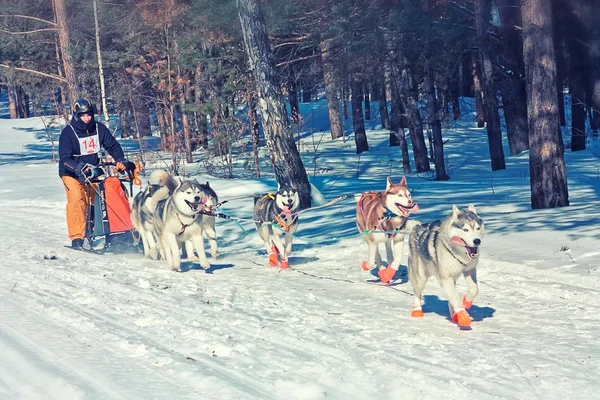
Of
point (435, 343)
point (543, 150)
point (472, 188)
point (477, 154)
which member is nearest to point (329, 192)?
point (472, 188)

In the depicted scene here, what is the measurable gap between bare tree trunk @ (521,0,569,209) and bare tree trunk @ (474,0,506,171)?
8.68m

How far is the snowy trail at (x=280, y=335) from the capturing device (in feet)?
14.8

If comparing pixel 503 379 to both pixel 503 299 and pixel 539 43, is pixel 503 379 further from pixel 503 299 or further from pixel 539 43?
pixel 539 43

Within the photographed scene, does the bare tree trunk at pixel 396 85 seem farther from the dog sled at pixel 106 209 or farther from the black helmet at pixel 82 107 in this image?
the black helmet at pixel 82 107

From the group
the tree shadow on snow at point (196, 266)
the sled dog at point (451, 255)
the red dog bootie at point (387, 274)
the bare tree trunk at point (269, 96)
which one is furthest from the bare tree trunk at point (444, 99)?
the sled dog at point (451, 255)

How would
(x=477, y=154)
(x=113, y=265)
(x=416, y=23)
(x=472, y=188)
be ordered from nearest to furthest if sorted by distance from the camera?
(x=113, y=265) < (x=472, y=188) < (x=416, y=23) < (x=477, y=154)

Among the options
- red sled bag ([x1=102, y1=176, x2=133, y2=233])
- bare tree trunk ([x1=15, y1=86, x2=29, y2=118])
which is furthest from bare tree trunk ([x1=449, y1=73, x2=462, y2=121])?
red sled bag ([x1=102, y1=176, x2=133, y2=233])

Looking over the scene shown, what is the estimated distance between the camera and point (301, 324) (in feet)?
20.5

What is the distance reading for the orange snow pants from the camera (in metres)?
10.6

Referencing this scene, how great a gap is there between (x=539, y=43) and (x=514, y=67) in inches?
460

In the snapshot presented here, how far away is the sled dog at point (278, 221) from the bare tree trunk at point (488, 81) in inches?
544

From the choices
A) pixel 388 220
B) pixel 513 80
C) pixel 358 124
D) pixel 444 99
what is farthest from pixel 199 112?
pixel 444 99

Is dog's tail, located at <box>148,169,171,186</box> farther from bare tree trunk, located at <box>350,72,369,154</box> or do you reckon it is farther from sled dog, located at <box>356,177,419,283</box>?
bare tree trunk, located at <box>350,72,369,154</box>

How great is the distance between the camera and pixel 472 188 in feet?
59.6
